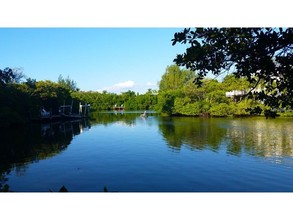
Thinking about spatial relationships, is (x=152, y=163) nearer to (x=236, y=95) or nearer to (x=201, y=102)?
(x=236, y=95)

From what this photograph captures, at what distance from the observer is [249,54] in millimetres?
3008

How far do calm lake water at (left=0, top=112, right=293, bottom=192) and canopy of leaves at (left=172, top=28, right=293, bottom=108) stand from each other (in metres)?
5.14

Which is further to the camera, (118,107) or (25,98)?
(118,107)

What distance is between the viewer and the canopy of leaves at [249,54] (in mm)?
2900

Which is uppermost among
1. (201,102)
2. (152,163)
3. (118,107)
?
(201,102)

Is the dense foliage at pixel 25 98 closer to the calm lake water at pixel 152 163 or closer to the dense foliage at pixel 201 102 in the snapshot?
the calm lake water at pixel 152 163

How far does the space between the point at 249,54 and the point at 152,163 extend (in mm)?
8184

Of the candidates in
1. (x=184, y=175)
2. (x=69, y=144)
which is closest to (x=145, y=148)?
(x=69, y=144)

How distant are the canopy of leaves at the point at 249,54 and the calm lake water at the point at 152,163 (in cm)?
514

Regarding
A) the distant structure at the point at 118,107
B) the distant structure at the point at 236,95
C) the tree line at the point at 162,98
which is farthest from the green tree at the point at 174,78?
the distant structure at the point at 236,95

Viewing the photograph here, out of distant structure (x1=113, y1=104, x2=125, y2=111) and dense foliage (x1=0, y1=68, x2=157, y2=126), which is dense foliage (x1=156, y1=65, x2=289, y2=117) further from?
distant structure (x1=113, y1=104, x2=125, y2=111)

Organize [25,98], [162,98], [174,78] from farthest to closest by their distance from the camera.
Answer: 1. [174,78]
2. [162,98]
3. [25,98]

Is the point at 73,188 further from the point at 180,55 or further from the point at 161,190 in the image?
the point at 180,55

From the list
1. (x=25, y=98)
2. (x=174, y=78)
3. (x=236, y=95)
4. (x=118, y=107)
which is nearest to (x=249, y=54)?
(x=236, y=95)
